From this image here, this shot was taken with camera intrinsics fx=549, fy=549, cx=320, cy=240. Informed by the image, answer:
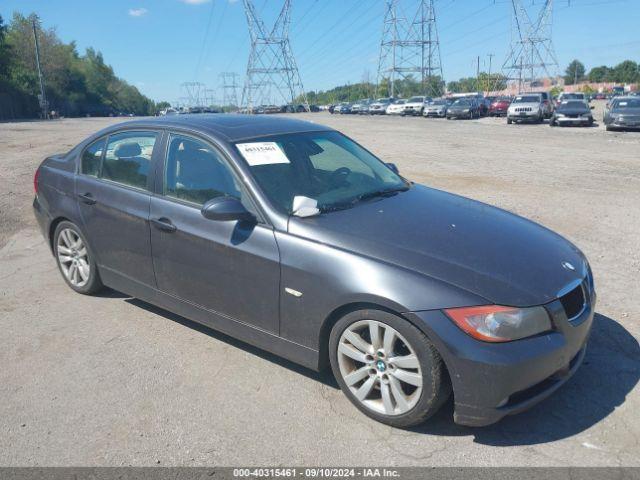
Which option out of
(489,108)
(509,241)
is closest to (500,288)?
(509,241)

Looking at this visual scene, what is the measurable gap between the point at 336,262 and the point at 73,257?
3035 millimetres

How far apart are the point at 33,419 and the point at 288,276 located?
5.68 feet

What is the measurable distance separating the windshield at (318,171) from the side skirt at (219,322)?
85 cm

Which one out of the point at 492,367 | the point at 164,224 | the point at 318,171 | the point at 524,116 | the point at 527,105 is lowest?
the point at 492,367

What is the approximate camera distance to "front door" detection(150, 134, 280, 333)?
350 centimetres

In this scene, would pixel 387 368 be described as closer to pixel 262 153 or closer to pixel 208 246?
pixel 208 246

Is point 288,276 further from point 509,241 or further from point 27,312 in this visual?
point 27,312

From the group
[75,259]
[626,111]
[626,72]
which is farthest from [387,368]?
[626,72]

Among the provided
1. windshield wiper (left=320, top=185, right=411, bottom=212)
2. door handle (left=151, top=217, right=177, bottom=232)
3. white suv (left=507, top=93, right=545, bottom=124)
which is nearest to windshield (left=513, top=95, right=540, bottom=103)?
white suv (left=507, top=93, right=545, bottom=124)

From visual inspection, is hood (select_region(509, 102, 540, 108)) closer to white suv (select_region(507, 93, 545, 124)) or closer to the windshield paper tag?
white suv (select_region(507, 93, 545, 124))

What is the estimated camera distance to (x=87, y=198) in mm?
4703

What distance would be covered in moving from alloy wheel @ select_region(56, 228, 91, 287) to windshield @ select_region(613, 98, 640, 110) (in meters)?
26.4

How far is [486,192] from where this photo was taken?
9773 mm

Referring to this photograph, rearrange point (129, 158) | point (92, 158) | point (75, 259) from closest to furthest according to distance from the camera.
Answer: point (129, 158) → point (92, 158) → point (75, 259)
